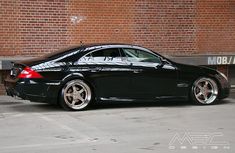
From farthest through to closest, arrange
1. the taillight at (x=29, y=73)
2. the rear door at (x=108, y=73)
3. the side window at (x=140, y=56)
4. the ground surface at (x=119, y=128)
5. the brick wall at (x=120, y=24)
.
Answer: the brick wall at (x=120, y=24), the side window at (x=140, y=56), the rear door at (x=108, y=73), the taillight at (x=29, y=73), the ground surface at (x=119, y=128)

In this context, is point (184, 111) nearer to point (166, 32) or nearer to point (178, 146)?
point (178, 146)

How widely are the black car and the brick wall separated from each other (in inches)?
118

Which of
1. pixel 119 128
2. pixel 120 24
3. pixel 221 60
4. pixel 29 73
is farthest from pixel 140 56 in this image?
pixel 221 60

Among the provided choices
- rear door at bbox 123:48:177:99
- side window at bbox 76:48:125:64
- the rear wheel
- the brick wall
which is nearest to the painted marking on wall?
the brick wall

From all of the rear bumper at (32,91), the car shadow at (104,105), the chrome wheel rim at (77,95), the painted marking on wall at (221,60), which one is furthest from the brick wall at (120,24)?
the chrome wheel rim at (77,95)

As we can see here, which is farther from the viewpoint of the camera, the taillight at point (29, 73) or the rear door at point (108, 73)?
the rear door at point (108, 73)

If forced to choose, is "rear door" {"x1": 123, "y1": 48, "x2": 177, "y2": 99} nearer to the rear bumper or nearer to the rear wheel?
→ the rear wheel

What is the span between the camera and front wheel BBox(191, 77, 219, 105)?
10.9 m

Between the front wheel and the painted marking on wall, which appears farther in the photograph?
the painted marking on wall

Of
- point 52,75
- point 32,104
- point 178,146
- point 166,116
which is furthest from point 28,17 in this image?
point 178,146

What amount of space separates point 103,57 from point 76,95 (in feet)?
3.36

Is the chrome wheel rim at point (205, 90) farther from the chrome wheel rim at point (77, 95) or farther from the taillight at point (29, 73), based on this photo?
the taillight at point (29, 73)

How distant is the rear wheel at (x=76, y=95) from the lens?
992 centimetres

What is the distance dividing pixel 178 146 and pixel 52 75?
3785 mm
